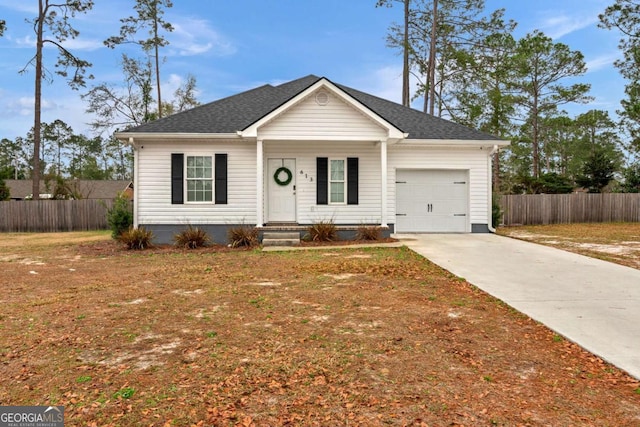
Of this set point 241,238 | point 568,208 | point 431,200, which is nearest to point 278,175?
point 241,238

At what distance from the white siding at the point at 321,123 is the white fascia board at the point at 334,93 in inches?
5.9

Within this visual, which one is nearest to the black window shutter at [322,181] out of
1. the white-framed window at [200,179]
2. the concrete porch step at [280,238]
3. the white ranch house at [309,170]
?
the white ranch house at [309,170]

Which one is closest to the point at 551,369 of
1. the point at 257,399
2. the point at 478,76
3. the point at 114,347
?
the point at 257,399

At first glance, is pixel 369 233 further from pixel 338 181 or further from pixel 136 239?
pixel 136 239

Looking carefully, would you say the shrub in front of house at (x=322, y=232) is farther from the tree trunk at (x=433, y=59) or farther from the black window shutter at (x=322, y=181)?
the tree trunk at (x=433, y=59)

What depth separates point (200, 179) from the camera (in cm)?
1230

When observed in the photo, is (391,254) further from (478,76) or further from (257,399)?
(478,76)

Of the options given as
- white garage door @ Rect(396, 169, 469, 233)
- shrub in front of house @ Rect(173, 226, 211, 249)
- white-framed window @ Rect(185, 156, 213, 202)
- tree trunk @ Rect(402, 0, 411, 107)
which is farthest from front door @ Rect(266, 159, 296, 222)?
tree trunk @ Rect(402, 0, 411, 107)

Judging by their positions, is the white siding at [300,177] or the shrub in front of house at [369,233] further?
the white siding at [300,177]

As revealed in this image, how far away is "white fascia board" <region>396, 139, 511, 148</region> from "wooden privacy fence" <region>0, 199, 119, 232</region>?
13.3 m

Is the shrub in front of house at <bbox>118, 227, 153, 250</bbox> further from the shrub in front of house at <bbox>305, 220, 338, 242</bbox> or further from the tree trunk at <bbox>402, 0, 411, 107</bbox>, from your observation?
the tree trunk at <bbox>402, 0, 411, 107</bbox>

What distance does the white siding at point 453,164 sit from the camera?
42.5 ft

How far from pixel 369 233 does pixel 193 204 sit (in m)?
5.49

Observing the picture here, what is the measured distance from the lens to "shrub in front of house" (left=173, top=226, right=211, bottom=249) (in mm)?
10992
